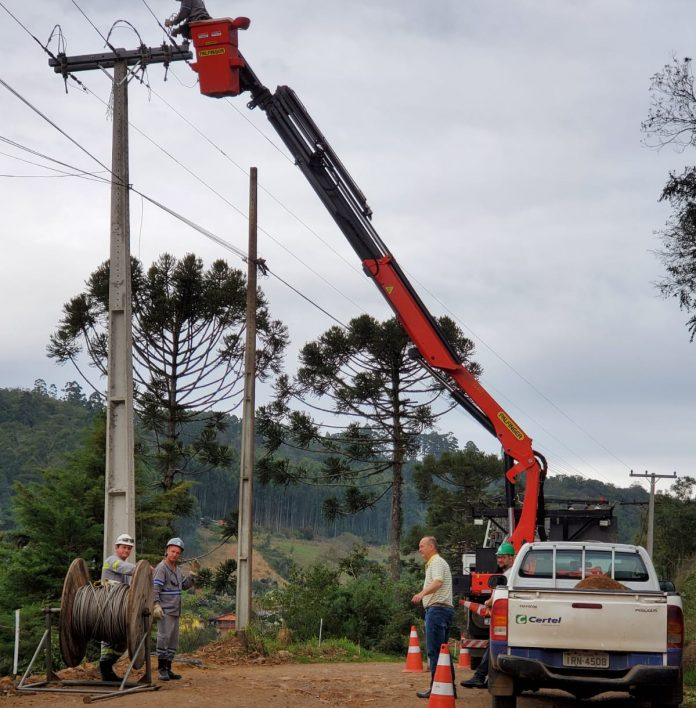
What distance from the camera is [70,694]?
12.1 metres

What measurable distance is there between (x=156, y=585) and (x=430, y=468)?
4008 centimetres

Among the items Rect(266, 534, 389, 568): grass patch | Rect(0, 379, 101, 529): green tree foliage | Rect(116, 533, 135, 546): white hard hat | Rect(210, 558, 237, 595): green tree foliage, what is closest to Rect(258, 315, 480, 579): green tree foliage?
Rect(210, 558, 237, 595): green tree foliage

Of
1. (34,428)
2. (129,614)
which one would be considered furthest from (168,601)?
(34,428)

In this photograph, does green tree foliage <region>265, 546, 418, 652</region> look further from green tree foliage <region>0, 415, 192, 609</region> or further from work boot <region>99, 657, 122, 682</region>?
work boot <region>99, 657, 122, 682</region>

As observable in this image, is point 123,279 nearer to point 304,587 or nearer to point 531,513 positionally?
point 531,513

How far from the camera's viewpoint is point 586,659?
34.3ft

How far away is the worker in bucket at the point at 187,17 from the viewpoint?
17688 mm

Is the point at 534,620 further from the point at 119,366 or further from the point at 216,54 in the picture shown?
the point at 216,54

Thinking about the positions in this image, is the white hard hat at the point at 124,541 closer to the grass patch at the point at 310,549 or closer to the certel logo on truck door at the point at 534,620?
the certel logo on truck door at the point at 534,620

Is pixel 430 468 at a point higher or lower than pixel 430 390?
lower

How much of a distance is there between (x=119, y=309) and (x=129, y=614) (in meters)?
5.17

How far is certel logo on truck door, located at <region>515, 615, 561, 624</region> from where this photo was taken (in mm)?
10484

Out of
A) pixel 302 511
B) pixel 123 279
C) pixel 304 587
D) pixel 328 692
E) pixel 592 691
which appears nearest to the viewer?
pixel 592 691

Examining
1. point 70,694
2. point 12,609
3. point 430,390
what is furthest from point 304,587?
point 70,694
